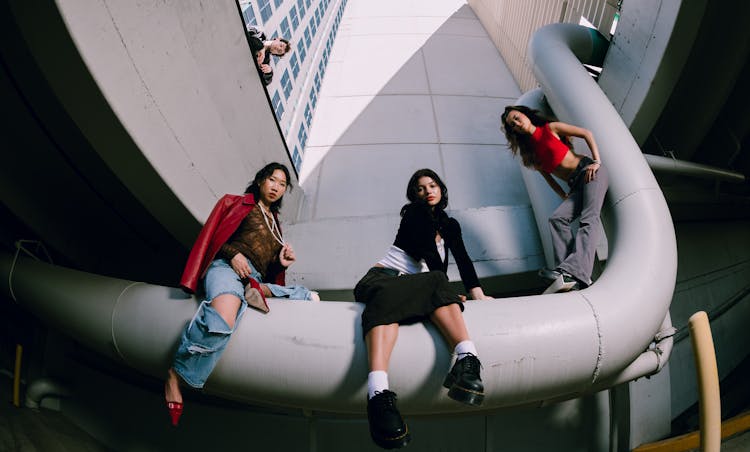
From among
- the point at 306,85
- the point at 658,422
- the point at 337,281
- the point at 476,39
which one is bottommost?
the point at 658,422

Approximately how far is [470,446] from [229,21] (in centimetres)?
389

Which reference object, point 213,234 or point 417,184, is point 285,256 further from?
point 417,184

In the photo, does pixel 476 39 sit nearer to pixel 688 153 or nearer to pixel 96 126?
pixel 688 153

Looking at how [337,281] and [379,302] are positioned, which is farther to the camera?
[337,281]

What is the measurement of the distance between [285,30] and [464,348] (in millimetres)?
7361

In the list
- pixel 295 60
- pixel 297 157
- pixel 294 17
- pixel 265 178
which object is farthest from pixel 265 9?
pixel 265 178

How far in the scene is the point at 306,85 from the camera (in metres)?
5.83

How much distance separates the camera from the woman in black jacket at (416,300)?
1357 millimetres

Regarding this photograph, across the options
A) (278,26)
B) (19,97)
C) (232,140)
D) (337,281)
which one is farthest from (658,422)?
(278,26)

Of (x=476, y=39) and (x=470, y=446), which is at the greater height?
(x=476, y=39)

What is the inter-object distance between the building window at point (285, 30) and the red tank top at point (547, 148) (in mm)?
6028

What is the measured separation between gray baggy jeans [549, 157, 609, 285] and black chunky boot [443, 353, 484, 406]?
0.96m

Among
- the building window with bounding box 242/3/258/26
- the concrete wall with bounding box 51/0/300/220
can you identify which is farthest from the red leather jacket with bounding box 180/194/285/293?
the building window with bounding box 242/3/258/26

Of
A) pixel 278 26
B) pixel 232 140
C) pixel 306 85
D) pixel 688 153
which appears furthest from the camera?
pixel 278 26
